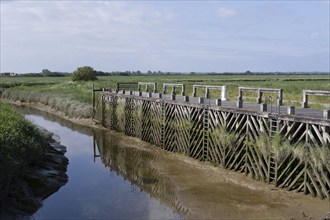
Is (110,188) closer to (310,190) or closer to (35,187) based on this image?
(35,187)

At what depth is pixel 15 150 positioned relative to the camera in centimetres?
1554

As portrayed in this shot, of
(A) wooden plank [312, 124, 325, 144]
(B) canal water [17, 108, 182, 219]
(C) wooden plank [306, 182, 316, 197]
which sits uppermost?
(A) wooden plank [312, 124, 325, 144]

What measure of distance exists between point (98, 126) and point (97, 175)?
650 inches

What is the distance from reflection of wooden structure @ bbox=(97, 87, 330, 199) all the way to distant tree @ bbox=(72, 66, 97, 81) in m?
60.9

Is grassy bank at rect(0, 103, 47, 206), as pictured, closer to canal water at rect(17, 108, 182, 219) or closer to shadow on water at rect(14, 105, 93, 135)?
canal water at rect(17, 108, 182, 219)

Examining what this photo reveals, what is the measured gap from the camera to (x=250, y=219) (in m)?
13.7

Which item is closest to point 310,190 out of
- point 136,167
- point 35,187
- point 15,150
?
point 136,167

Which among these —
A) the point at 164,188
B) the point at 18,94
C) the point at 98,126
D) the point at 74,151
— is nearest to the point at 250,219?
the point at 164,188

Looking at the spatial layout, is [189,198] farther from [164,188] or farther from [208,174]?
[208,174]

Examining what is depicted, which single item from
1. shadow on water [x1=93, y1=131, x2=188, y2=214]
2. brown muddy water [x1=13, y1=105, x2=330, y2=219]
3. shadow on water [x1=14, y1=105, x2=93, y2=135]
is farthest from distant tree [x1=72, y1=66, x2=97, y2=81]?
brown muddy water [x1=13, y1=105, x2=330, y2=219]

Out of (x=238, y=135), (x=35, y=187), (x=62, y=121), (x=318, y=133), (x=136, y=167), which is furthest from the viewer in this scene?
(x=62, y=121)

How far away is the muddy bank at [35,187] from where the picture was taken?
552 inches

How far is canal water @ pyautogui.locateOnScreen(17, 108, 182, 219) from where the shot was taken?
49.2ft

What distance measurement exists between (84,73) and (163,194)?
75.2 m
